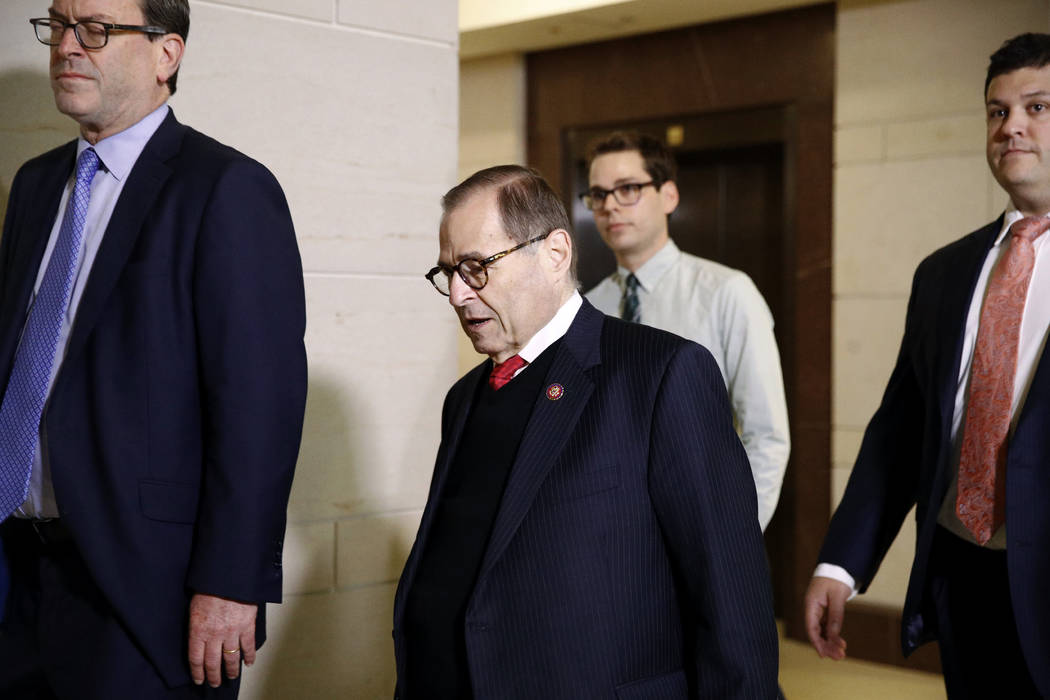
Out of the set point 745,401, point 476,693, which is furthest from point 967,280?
point 476,693

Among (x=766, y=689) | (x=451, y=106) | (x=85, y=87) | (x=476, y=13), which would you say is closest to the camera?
(x=766, y=689)

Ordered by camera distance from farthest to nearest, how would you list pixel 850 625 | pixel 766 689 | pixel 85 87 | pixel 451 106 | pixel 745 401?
1. pixel 850 625
2. pixel 451 106
3. pixel 745 401
4. pixel 85 87
5. pixel 766 689

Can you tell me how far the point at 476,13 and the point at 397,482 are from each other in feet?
10.9

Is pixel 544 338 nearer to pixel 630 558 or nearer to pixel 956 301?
pixel 630 558

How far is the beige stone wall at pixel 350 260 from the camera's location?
285 centimetres

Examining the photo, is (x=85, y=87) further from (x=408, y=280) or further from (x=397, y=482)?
(x=397, y=482)

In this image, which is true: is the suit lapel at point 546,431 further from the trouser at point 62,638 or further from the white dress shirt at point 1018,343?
the white dress shirt at point 1018,343

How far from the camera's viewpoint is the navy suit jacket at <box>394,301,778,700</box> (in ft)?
5.28

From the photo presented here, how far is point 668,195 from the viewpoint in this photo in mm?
3352

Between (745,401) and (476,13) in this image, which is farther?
(476,13)

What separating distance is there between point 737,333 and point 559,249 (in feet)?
4.23

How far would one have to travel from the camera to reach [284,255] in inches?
76.7

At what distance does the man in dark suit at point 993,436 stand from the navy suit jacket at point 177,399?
125 cm

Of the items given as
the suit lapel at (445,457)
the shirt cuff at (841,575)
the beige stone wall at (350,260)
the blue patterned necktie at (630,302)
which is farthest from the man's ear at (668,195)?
the suit lapel at (445,457)
